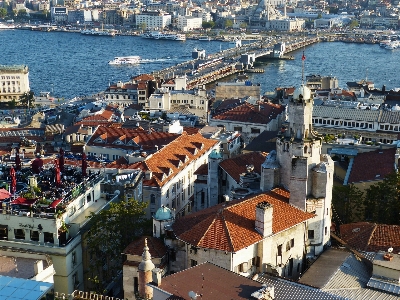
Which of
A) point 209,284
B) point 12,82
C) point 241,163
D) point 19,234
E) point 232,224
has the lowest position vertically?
point 12,82

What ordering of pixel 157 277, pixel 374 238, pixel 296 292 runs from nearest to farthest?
pixel 157 277 < pixel 296 292 < pixel 374 238

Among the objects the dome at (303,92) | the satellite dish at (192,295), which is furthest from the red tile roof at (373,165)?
the satellite dish at (192,295)

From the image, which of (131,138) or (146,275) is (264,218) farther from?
(131,138)

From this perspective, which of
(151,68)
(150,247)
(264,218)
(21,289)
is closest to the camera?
(21,289)

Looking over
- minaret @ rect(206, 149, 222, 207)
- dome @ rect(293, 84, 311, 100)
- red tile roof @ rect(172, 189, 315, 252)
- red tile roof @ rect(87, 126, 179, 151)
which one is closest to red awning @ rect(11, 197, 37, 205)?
red tile roof @ rect(172, 189, 315, 252)

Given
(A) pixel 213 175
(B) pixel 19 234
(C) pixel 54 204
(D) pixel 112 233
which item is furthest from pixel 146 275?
(A) pixel 213 175

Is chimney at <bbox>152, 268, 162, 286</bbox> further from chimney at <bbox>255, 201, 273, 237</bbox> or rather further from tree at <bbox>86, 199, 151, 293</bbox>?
tree at <bbox>86, 199, 151, 293</bbox>

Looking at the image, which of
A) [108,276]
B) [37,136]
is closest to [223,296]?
[108,276]
